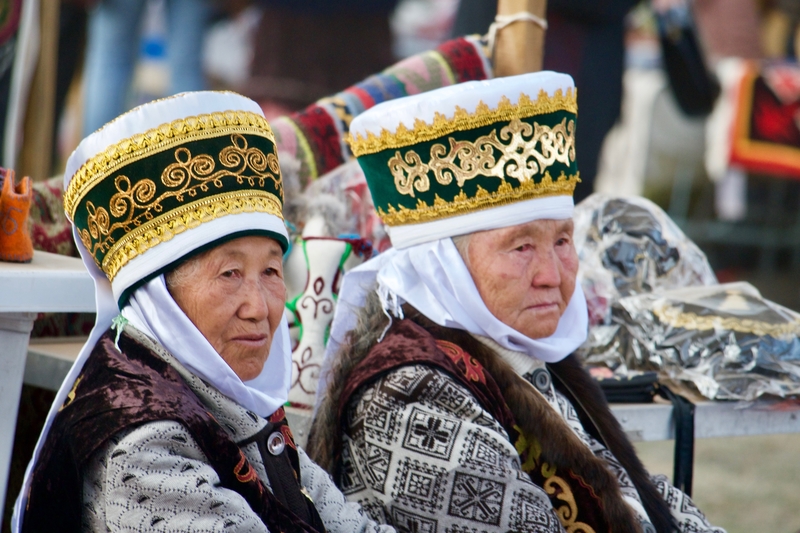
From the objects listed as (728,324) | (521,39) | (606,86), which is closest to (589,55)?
(606,86)

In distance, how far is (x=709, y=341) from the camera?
356 centimetres

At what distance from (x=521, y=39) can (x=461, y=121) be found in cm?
135

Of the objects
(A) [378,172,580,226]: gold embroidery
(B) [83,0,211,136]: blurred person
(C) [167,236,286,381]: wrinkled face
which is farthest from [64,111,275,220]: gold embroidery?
(B) [83,0,211,136]: blurred person

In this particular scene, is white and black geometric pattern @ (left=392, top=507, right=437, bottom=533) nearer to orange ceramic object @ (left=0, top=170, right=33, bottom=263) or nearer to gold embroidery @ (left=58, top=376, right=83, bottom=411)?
gold embroidery @ (left=58, top=376, right=83, bottom=411)

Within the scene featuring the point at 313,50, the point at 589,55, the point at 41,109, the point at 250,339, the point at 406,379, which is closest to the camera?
the point at 250,339

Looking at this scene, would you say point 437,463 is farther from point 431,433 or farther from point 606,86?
point 606,86

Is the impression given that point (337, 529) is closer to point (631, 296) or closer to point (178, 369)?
point (178, 369)

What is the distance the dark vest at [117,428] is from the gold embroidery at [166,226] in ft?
0.55

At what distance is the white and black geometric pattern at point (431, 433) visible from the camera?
236 cm

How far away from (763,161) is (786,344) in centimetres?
527

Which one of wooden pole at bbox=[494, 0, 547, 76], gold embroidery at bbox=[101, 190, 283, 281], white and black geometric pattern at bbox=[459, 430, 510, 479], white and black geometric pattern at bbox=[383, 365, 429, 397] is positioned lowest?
white and black geometric pattern at bbox=[459, 430, 510, 479]

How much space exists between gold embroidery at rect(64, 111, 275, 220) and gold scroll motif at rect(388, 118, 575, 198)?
2.11 ft

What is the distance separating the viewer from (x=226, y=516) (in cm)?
186

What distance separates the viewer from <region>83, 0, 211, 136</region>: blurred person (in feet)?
21.6
